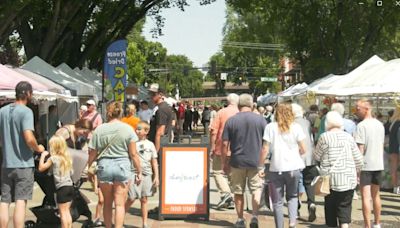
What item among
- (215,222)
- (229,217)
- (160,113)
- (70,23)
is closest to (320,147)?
(215,222)

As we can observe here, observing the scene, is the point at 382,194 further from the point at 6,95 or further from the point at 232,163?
the point at 6,95

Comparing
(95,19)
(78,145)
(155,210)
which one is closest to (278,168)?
(155,210)

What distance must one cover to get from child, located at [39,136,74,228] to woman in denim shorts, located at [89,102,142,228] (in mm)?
310

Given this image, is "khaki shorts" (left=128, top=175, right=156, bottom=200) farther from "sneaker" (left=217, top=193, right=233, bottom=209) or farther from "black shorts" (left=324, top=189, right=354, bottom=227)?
"black shorts" (left=324, top=189, right=354, bottom=227)

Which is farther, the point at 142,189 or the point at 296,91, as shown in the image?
the point at 296,91

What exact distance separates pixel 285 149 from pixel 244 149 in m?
0.87

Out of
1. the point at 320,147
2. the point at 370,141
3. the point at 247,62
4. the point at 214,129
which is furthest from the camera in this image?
the point at 247,62

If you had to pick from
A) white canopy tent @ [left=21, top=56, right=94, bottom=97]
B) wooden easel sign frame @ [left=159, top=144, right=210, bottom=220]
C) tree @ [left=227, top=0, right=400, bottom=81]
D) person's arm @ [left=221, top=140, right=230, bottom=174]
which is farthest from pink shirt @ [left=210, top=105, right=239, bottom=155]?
tree @ [left=227, top=0, right=400, bottom=81]

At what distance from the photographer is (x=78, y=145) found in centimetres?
1001

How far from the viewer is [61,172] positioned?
25.5 ft

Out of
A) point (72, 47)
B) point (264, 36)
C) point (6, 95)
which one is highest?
point (264, 36)

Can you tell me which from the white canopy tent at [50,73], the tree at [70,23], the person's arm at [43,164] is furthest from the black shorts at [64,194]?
the white canopy tent at [50,73]

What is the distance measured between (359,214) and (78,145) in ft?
14.9

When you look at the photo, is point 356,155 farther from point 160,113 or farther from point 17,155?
point 160,113
